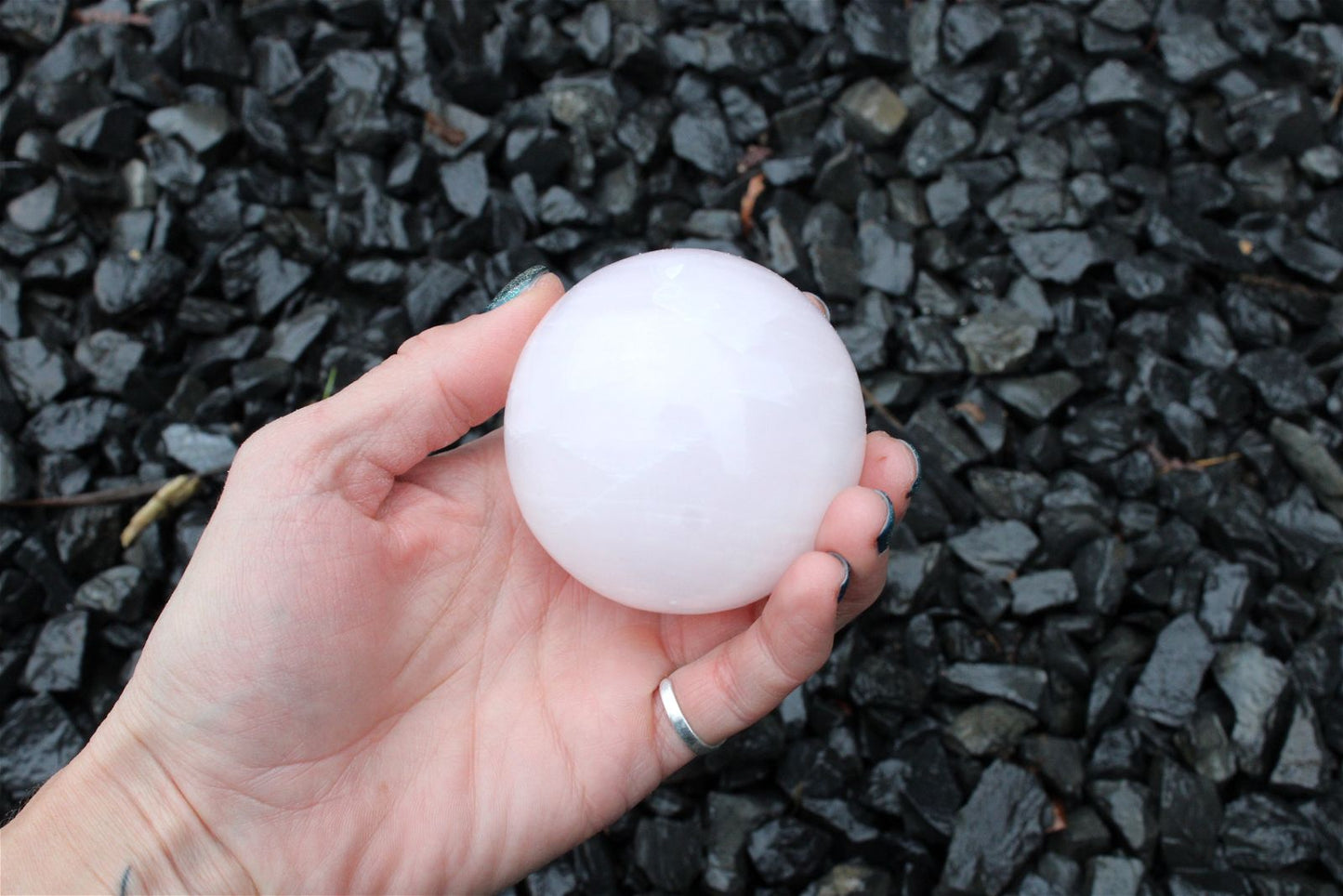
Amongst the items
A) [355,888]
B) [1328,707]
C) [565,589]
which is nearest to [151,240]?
[565,589]

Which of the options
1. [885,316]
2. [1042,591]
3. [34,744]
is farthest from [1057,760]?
[34,744]

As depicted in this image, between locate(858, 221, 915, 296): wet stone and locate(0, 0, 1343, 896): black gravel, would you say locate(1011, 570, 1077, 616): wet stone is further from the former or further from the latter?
locate(858, 221, 915, 296): wet stone

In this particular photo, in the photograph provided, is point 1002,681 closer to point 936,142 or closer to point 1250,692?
point 1250,692

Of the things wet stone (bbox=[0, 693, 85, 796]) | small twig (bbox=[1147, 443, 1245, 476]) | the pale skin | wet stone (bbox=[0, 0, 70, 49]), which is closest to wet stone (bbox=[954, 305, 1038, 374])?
small twig (bbox=[1147, 443, 1245, 476])

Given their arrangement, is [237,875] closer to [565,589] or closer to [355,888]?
[355,888]

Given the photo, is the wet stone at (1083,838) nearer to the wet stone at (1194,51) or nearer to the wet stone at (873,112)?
the wet stone at (873,112)

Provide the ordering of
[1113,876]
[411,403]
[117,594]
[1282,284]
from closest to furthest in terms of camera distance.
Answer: [411,403], [1113,876], [117,594], [1282,284]
